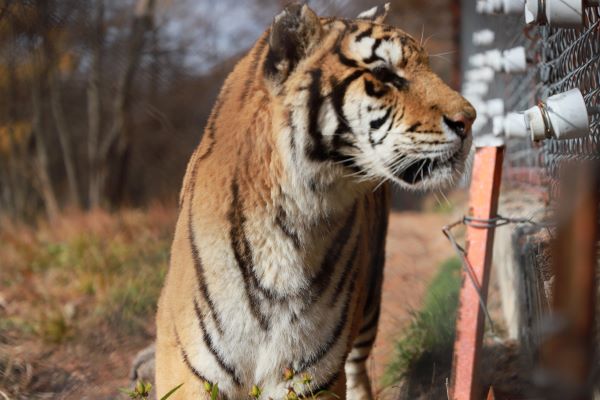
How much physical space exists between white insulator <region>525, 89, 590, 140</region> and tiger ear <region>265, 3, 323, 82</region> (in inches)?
26.8

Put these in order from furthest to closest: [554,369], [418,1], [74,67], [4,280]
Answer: [418,1] < [74,67] < [4,280] < [554,369]

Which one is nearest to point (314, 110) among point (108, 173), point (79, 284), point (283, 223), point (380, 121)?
point (380, 121)

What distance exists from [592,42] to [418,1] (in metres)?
10.5

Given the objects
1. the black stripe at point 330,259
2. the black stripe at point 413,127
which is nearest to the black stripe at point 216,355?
the black stripe at point 330,259

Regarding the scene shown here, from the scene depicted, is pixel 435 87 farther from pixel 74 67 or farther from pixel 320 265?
pixel 74 67

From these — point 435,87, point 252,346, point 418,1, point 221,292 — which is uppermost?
point 418,1

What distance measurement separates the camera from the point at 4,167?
12.3 m

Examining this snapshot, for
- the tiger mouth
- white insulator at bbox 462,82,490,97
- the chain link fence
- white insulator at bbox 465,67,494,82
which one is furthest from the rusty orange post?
white insulator at bbox 462,82,490,97

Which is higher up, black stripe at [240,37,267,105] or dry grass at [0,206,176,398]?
black stripe at [240,37,267,105]

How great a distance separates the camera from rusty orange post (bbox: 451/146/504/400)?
2475 mm

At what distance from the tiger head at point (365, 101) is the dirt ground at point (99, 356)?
1.43 m

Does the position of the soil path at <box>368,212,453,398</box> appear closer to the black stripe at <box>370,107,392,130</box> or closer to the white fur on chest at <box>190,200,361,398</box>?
the white fur on chest at <box>190,200,361,398</box>

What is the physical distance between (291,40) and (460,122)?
0.54 m

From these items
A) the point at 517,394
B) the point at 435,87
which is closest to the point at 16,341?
the point at 517,394
